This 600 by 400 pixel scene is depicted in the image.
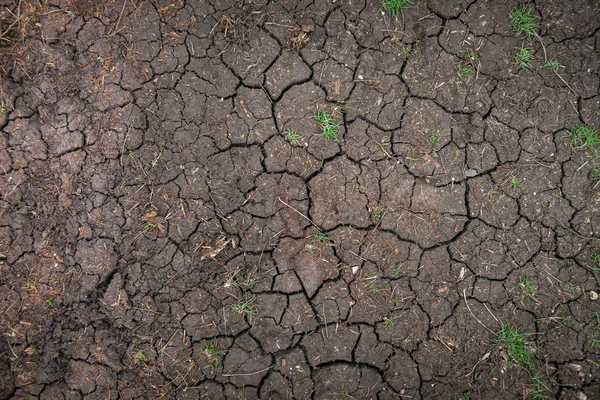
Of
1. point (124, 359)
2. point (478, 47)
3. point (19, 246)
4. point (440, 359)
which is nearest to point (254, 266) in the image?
point (124, 359)

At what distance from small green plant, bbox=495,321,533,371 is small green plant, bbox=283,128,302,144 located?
1.99m

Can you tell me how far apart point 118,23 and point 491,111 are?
2.85 meters

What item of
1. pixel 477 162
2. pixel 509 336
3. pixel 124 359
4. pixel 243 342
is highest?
pixel 477 162

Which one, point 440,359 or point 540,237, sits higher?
point 540,237

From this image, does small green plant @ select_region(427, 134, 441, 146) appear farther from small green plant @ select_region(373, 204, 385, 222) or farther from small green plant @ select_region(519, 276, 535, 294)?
small green plant @ select_region(519, 276, 535, 294)

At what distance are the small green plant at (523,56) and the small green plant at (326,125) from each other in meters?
1.43

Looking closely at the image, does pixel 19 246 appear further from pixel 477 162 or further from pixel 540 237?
pixel 540 237

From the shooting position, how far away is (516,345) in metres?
3.08

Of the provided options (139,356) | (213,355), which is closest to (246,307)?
(213,355)

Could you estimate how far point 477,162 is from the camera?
3.20m

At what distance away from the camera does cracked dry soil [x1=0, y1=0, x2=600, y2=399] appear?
3059mm

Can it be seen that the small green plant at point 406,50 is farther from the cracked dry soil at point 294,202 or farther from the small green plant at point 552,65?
the small green plant at point 552,65

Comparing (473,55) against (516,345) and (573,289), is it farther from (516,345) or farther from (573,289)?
(516,345)

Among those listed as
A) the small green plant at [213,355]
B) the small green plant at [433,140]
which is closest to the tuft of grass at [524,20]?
the small green plant at [433,140]
